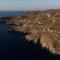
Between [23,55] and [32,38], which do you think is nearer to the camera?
[23,55]

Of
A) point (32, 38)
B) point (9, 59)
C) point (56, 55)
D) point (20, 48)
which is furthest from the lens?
point (32, 38)

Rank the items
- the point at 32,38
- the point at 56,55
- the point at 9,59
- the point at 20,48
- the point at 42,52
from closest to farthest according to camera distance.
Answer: the point at 9,59
the point at 56,55
the point at 42,52
the point at 20,48
the point at 32,38

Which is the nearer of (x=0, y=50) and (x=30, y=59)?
(x=30, y=59)

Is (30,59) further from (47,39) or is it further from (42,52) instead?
(47,39)

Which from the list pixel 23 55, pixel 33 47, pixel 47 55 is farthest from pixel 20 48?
pixel 47 55

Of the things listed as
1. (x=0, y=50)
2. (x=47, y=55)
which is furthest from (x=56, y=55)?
(x=0, y=50)

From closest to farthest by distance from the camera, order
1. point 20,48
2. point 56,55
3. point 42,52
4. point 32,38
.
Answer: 1. point 56,55
2. point 42,52
3. point 20,48
4. point 32,38

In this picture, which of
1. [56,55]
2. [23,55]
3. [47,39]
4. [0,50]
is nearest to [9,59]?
[23,55]

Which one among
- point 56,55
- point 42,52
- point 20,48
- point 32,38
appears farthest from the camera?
point 32,38

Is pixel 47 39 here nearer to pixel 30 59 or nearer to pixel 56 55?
pixel 56 55
